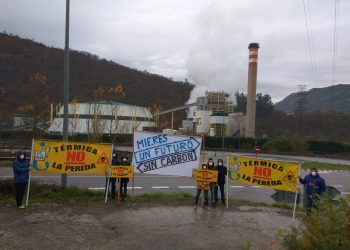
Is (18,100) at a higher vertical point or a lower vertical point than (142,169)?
higher

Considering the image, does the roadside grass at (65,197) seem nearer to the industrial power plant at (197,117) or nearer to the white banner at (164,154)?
the white banner at (164,154)

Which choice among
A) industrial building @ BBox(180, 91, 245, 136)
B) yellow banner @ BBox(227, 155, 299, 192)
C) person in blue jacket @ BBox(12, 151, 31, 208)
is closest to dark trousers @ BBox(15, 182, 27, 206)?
person in blue jacket @ BBox(12, 151, 31, 208)

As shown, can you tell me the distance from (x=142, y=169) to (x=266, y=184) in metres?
3.84

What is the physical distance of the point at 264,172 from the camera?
496 inches

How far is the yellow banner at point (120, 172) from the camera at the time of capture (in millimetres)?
12633

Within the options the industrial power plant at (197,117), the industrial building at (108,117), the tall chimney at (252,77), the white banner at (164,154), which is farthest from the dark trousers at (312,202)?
the tall chimney at (252,77)

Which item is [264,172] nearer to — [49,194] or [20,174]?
[49,194]

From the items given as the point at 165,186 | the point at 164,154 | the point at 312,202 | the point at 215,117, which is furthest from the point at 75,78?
the point at 312,202

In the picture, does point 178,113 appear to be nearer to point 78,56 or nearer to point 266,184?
point 78,56

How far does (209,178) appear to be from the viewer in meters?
12.7

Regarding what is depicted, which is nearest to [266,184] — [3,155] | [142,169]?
[142,169]

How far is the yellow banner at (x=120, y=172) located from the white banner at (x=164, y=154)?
0.45 m

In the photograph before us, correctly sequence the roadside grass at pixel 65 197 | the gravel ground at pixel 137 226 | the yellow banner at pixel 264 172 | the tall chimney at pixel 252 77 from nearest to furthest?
the gravel ground at pixel 137 226, the yellow banner at pixel 264 172, the roadside grass at pixel 65 197, the tall chimney at pixel 252 77

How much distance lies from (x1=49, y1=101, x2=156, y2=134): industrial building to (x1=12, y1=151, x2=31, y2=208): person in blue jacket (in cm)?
5043
